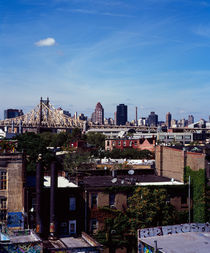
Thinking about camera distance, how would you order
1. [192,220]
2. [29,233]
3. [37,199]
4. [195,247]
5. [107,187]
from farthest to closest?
[192,220] < [107,187] < [37,199] < [29,233] < [195,247]

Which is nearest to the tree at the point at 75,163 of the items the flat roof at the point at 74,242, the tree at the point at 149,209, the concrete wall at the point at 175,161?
the concrete wall at the point at 175,161

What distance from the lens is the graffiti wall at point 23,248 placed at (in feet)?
92.4

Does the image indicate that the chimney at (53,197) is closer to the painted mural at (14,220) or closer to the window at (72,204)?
the window at (72,204)

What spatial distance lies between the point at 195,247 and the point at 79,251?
801 cm

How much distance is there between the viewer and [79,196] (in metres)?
39.0

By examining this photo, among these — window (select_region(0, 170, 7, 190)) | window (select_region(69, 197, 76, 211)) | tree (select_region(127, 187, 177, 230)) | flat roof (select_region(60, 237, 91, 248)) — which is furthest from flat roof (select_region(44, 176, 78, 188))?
flat roof (select_region(60, 237, 91, 248))

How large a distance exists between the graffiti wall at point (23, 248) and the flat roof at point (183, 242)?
753cm

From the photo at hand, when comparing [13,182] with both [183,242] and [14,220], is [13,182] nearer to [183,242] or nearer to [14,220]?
[14,220]

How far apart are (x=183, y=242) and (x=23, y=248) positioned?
11076 mm

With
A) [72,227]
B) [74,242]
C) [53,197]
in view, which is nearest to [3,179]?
[53,197]

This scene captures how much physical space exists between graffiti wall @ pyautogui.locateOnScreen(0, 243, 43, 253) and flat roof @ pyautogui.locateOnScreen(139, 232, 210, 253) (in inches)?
296

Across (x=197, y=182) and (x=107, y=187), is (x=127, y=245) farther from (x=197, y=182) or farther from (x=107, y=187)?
(x=197, y=182)

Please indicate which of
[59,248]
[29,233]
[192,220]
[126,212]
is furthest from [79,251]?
[192,220]

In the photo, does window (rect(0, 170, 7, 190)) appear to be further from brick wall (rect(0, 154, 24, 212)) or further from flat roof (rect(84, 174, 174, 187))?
flat roof (rect(84, 174, 174, 187))
